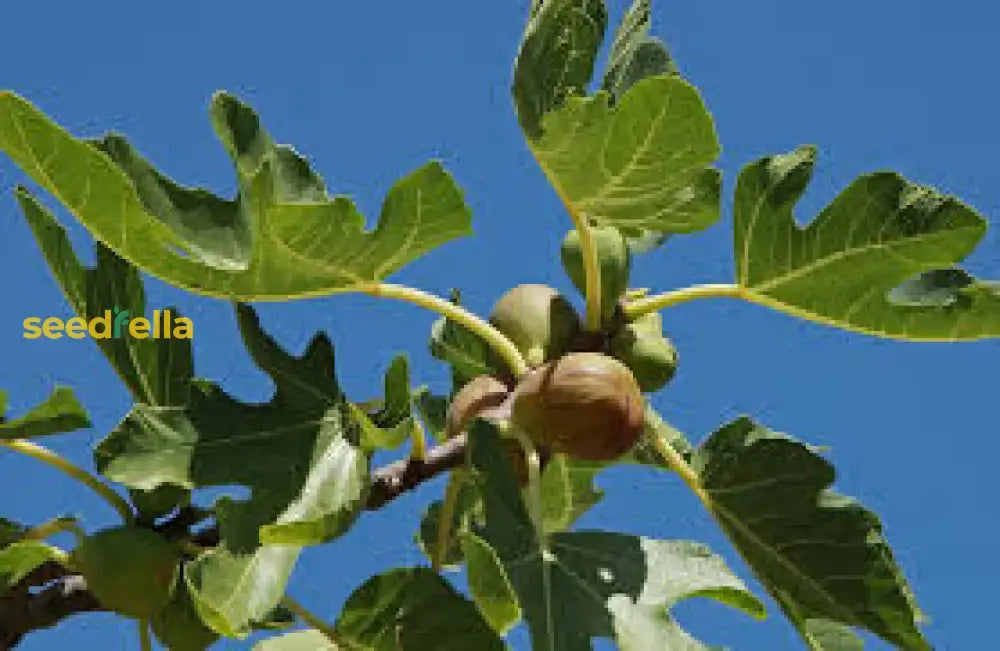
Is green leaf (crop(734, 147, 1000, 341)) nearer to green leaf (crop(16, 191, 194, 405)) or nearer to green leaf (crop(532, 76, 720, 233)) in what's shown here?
green leaf (crop(532, 76, 720, 233))

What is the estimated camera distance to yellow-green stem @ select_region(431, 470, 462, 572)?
2.03 metres

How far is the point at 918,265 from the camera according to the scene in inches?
77.3

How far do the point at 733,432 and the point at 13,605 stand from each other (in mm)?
983

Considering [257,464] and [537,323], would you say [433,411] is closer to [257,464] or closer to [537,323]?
[537,323]

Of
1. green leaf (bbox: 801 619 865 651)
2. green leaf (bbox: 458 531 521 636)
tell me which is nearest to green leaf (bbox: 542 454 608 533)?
green leaf (bbox: 801 619 865 651)

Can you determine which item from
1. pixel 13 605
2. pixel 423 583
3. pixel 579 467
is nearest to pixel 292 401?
pixel 423 583

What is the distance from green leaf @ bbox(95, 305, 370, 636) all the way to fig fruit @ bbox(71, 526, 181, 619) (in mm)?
102

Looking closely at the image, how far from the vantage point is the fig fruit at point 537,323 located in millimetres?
2029

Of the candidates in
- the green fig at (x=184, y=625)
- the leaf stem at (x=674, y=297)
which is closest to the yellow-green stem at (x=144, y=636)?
the green fig at (x=184, y=625)

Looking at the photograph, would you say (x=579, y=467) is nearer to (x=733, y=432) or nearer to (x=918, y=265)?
(x=733, y=432)

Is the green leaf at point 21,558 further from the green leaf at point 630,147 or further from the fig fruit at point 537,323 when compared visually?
the green leaf at point 630,147

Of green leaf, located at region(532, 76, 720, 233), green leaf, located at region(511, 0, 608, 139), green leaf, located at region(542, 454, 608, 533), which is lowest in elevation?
green leaf, located at region(542, 454, 608, 533)

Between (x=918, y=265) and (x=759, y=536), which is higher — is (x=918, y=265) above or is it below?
above

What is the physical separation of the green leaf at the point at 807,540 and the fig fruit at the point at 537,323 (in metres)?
0.28
